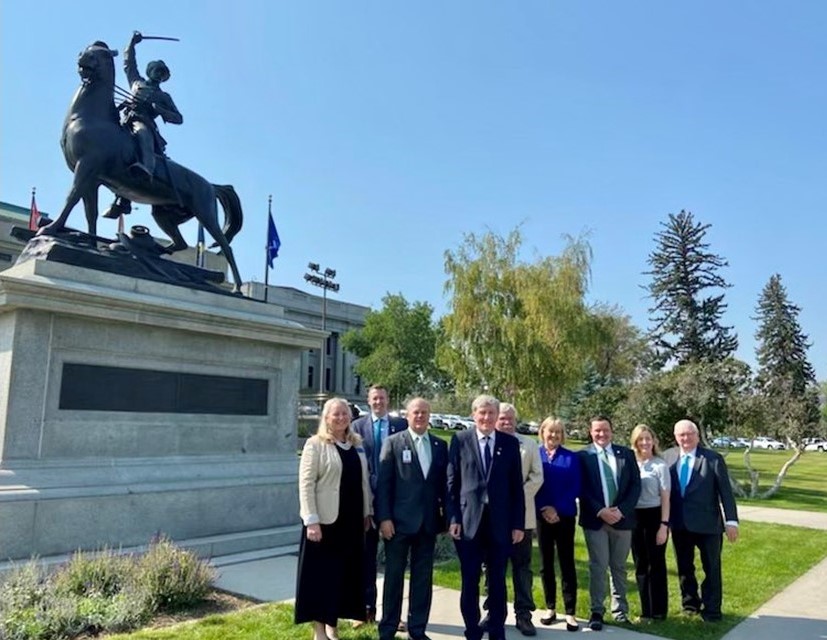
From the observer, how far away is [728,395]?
1894cm

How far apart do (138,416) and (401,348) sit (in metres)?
48.8

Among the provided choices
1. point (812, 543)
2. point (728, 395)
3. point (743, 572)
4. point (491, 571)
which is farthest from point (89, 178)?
point (728, 395)

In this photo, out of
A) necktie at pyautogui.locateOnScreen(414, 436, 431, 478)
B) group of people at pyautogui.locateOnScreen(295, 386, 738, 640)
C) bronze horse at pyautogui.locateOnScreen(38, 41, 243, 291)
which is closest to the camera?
group of people at pyautogui.locateOnScreen(295, 386, 738, 640)

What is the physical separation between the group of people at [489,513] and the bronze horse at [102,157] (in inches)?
184

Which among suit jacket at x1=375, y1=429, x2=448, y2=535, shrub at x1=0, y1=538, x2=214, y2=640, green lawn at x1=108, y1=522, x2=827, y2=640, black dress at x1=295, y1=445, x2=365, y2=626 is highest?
suit jacket at x1=375, y1=429, x2=448, y2=535

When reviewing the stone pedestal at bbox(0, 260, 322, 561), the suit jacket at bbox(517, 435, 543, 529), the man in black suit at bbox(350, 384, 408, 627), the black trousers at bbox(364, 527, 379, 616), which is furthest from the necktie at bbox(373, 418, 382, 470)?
the stone pedestal at bbox(0, 260, 322, 561)

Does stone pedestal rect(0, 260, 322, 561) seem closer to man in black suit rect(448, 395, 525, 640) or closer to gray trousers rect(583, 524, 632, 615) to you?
man in black suit rect(448, 395, 525, 640)

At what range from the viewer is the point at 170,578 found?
5824 mm

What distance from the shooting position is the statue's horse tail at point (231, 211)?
10.6 meters

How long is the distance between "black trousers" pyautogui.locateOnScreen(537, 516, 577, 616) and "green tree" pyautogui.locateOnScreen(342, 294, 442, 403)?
48.0m

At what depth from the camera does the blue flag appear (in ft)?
63.5

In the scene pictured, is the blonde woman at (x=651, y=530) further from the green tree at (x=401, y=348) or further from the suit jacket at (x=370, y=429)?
the green tree at (x=401, y=348)

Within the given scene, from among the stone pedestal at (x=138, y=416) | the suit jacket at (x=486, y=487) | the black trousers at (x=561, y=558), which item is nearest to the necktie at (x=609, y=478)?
the black trousers at (x=561, y=558)

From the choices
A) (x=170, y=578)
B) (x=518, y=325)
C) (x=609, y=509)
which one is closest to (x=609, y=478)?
(x=609, y=509)
